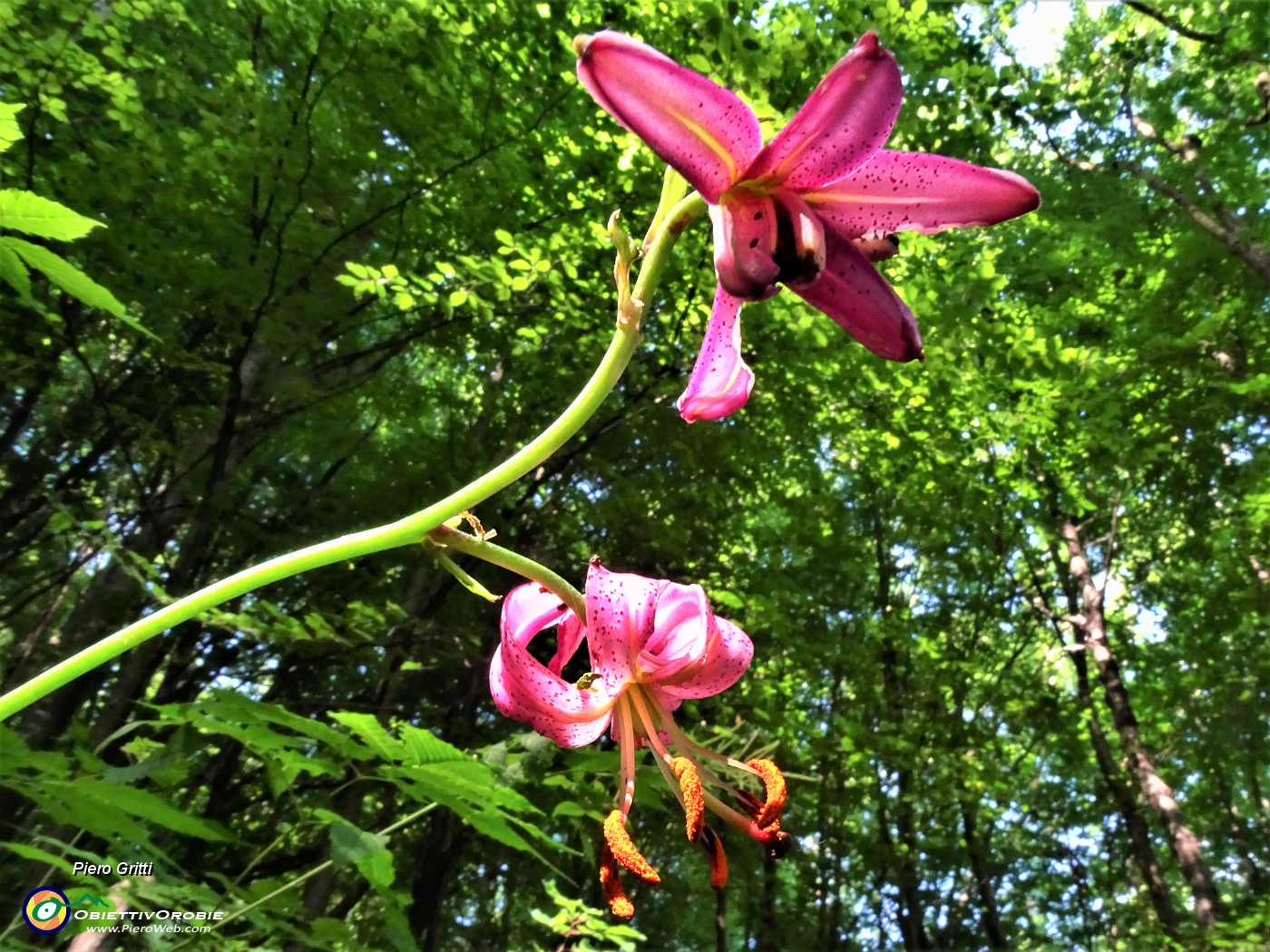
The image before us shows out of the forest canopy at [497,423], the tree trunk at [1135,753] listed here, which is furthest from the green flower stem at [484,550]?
the tree trunk at [1135,753]

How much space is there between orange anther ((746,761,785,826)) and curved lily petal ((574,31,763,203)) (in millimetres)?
466

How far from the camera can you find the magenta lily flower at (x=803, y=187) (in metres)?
0.53

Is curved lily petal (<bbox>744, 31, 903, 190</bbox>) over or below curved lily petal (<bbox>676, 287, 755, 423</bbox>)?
over

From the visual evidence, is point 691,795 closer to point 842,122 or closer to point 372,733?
point 842,122

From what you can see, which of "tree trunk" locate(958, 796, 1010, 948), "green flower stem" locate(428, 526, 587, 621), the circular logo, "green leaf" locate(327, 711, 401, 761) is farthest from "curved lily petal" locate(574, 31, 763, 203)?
"tree trunk" locate(958, 796, 1010, 948)

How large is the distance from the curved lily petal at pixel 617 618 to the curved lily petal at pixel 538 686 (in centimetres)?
5

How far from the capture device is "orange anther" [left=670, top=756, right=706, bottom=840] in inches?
25.9

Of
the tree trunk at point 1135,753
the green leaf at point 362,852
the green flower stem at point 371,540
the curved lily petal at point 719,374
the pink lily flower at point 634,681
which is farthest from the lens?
the tree trunk at point 1135,753

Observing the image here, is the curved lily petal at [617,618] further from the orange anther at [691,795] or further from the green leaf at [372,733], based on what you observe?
the green leaf at [372,733]

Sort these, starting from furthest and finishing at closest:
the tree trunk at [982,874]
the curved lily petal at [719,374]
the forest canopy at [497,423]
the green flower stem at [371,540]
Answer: the tree trunk at [982,874]
the forest canopy at [497,423]
the curved lily petal at [719,374]
the green flower stem at [371,540]

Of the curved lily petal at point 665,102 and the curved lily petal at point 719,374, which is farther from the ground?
the curved lily petal at point 665,102

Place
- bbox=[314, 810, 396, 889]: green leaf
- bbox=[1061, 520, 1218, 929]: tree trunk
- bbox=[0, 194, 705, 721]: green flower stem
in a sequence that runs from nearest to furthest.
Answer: bbox=[0, 194, 705, 721]: green flower stem
bbox=[314, 810, 396, 889]: green leaf
bbox=[1061, 520, 1218, 929]: tree trunk

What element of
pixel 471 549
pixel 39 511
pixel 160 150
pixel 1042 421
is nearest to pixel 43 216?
pixel 471 549

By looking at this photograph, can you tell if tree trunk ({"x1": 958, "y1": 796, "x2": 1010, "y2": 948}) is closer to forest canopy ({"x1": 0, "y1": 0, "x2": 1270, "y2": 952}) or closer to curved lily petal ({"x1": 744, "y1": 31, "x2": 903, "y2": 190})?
forest canopy ({"x1": 0, "y1": 0, "x2": 1270, "y2": 952})
